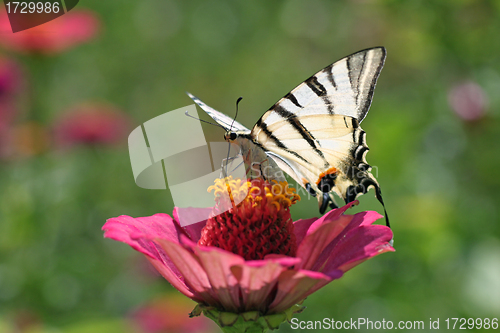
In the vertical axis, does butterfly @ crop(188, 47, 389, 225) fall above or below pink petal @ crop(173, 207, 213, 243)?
above

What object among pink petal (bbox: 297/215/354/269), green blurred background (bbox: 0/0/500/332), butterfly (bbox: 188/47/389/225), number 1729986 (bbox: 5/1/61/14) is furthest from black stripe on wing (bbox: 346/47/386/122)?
number 1729986 (bbox: 5/1/61/14)

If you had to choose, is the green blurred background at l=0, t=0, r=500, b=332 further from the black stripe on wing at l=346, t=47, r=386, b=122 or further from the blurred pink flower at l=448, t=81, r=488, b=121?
the black stripe on wing at l=346, t=47, r=386, b=122

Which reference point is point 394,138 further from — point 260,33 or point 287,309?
point 260,33

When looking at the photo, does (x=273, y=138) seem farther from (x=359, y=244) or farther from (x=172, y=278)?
(x=172, y=278)

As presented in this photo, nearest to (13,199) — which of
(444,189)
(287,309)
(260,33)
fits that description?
(287,309)

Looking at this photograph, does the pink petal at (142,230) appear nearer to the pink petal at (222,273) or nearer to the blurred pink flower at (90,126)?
the pink petal at (222,273)

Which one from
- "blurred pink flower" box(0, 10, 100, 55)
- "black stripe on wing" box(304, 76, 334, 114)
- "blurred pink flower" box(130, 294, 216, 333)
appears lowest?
"blurred pink flower" box(130, 294, 216, 333)
